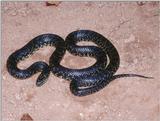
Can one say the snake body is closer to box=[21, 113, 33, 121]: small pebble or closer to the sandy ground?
the sandy ground

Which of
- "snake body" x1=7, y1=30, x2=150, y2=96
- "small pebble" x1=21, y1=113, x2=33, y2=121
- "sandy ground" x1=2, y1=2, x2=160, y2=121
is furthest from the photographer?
"snake body" x1=7, y1=30, x2=150, y2=96

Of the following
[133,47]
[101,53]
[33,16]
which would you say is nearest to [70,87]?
[101,53]

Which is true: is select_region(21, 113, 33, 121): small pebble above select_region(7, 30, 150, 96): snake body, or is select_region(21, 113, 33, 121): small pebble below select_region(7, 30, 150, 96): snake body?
below

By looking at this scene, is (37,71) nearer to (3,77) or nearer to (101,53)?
(3,77)

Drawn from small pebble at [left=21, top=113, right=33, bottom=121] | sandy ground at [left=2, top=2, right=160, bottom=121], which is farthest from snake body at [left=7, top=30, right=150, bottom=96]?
small pebble at [left=21, top=113, right=33, bottom=121]

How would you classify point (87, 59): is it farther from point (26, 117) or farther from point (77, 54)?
point (26, 117)

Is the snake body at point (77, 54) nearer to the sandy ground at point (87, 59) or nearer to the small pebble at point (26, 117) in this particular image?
the sandy ground at point (87, 59)

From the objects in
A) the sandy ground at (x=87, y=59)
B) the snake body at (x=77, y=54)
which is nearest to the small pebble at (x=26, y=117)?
the sandy ground at (x=87, y=59)
